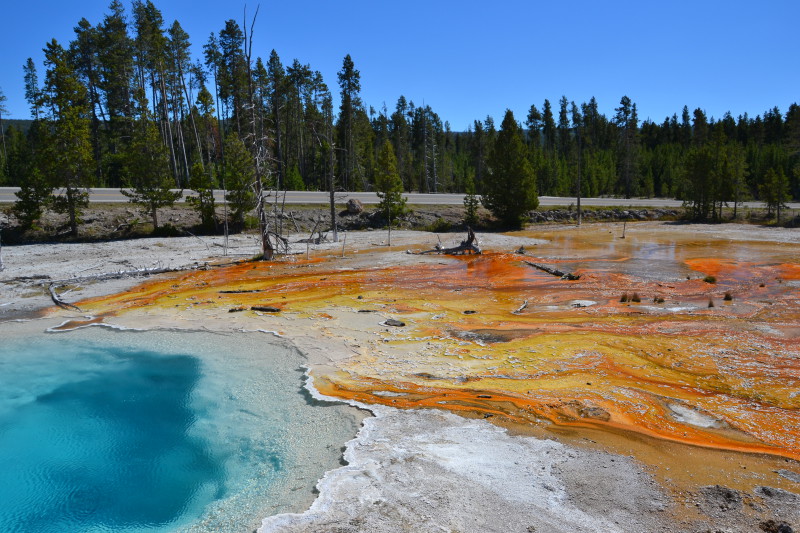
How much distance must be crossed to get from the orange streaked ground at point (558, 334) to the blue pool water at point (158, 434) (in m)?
1.50

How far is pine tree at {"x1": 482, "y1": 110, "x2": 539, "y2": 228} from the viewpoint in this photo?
133 ft

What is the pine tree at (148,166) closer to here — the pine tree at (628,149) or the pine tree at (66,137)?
the pine tree at (66,137)

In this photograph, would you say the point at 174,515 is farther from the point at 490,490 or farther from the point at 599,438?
the point at 599,438

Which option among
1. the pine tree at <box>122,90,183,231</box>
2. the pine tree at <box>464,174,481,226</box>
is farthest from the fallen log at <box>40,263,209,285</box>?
the pine tree at <box>464,174,481,226</box>

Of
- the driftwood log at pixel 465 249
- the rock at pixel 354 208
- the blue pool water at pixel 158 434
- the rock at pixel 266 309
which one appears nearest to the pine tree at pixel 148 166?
the rock at pixel 354 208

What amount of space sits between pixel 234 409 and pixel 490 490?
485 centimetres

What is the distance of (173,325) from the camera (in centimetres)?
1362

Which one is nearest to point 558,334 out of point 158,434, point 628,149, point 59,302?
point 158,434

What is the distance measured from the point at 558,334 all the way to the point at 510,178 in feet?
99.5

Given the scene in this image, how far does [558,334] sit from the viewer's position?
12359mm

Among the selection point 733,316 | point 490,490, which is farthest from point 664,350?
point 490,490

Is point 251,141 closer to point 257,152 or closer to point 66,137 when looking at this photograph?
point 257,152

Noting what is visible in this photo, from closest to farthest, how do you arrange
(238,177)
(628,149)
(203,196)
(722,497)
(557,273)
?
(722,497) → (557,273) → (238,177) → (203,196) → (628,149)

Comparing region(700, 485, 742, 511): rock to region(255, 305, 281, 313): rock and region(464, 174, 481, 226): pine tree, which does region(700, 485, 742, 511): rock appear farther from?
region(464, 174, 481, 226): pine tree
